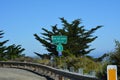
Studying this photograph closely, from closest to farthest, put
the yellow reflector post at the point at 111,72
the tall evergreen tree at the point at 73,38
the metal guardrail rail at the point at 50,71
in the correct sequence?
the yellow reflector post at the point at 111,72
the metal guardrail rail at the point at 50,71
the tall evergreen tree at the point at 73,38

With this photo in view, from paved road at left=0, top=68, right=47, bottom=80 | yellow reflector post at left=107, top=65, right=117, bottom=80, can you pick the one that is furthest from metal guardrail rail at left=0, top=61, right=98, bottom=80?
yellow reflector post at left=107, top=65, right=117, bottom=80

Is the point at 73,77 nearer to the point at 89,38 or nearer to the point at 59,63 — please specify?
the point at 59,63

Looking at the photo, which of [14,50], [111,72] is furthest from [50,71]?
[14,50]

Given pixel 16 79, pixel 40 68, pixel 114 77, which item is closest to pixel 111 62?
pixel 114 77

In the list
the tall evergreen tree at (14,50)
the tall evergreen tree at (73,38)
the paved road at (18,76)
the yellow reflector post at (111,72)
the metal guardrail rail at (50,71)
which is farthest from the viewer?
the tall evergreen tree at (14,50)

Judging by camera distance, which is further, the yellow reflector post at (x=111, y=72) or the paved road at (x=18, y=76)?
the paved road at (x=18, y=76)

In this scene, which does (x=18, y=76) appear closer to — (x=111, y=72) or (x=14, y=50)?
(x=111, y=72)

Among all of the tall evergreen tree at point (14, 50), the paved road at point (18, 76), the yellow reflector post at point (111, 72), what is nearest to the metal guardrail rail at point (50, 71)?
the paved road at point (18, 76)

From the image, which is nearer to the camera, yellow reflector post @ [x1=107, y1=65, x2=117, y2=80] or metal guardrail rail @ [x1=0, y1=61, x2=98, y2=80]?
yellow reflector post @ [x1=107, y1=65, x2=117, y2=80]

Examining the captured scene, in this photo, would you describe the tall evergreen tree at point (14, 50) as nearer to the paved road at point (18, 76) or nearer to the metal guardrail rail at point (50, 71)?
the metal guardrail rail at point (50, 71)

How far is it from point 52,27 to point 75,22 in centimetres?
342

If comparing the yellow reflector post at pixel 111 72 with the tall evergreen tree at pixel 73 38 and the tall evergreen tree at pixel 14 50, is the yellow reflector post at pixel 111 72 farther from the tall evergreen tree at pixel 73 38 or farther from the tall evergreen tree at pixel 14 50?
the tall evergreen tree at pixel 14 50

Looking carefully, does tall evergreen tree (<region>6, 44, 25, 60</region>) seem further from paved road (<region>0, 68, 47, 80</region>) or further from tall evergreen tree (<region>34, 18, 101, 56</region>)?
paved road (<region>0, 68, 47, 80</region>)

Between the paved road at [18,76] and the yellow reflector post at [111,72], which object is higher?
the yellow reflector post at [111,72]
